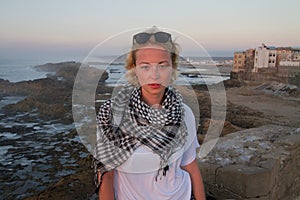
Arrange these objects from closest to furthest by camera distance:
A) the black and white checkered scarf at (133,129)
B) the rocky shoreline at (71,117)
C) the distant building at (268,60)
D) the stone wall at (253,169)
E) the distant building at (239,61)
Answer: the black and white checkered scarf at (133,129) → the stone wall at (253,169) → the rocky shoreline at (71,117) → the distant building at (268,60) → the distant building at (239,61)

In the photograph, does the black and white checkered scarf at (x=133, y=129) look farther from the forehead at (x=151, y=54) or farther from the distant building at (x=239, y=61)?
the distant building at (x=239, y=61)

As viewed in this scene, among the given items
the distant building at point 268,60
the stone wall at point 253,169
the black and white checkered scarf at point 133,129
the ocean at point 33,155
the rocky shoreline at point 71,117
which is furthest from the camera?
the distant building at point 268,60

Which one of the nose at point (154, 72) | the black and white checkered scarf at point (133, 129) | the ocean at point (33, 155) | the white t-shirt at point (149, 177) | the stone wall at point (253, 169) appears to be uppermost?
the nose at point (154, 72)

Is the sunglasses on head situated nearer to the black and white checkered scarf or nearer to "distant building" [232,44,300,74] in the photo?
the black and white checkered scarf

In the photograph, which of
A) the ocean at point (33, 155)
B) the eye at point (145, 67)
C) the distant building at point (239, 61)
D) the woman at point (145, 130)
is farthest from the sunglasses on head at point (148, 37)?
the distant building at point (239, 61)

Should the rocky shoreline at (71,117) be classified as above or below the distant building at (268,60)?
below

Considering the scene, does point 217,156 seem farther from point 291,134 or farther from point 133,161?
point 133,161

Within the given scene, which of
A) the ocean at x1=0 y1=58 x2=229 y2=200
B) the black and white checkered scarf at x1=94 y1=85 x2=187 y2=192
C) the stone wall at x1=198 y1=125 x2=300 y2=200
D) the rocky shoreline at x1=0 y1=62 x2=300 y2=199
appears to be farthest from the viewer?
the ocean at x1=0 y1=58 x2=229 y2=200

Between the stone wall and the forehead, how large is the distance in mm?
1258

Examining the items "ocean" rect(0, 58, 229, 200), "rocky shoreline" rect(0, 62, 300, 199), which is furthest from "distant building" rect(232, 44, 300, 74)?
"ocean" rect(0, 58, 229, 200)

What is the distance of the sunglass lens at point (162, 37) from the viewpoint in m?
1.32

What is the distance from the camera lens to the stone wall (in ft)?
6.90

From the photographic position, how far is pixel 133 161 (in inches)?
50.6

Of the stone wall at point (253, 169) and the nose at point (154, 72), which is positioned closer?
the nose at point (154, 72)
